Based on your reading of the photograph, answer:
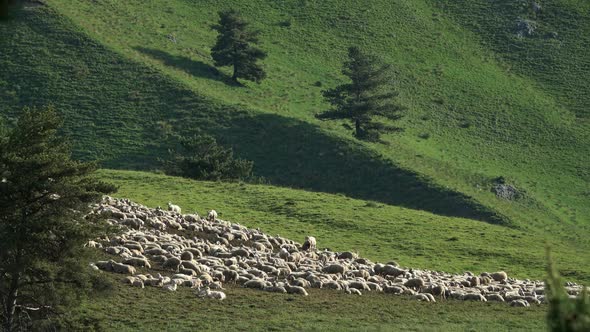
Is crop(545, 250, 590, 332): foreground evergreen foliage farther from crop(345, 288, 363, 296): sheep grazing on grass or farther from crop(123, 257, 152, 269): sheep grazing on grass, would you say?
crop(123, 257, 152, 269): sheep grazing on grass

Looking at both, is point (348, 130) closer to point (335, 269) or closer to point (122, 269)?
point (335, 269)

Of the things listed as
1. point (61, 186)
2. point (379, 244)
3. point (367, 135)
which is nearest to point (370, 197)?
point (367, 135)

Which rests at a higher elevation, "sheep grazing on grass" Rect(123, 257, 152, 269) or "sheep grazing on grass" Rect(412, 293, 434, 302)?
"sheep grazing on grass" Rect(412, 293, 434, 302)

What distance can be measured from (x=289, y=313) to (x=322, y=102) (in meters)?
65.9

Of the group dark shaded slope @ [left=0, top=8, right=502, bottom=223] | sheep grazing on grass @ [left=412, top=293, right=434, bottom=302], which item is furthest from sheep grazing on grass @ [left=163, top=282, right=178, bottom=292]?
dark shaded slope @ [left=0, top=8, right=502, bottom=223]

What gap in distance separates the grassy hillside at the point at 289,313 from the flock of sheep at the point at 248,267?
59 cm

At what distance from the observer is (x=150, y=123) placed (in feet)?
259

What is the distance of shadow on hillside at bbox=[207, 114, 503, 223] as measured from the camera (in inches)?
2736

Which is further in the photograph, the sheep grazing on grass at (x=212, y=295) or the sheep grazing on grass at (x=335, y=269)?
the sheep grazing on grass at (x=335, y=269)

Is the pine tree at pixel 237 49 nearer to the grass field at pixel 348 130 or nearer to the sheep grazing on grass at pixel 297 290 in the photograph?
the grass field at pixel 348 130

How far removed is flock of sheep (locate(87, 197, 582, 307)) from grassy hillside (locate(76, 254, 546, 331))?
59 centimetres

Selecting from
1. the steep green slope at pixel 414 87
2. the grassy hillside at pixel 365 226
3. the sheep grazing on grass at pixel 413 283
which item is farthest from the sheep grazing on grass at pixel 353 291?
the steep green slope at pixel 414 87

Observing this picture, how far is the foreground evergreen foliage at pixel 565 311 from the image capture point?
9.31 meters

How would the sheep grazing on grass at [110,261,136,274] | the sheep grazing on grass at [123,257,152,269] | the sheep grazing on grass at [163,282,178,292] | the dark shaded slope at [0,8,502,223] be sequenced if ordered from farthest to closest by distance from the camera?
the dark shaded slope at [0,8,502,223], the sheep grazing on grass at [123,257,152,269], the sheep grazing on grass at [110,261,136,274], the sheep grazing on grass at [163,282,178,292]
